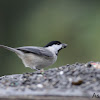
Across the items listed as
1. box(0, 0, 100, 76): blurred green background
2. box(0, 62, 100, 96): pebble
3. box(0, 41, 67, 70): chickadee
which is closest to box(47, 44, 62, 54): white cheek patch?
box(0, 41, 67, 70): chickadee

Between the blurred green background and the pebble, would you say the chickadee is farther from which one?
the blurred green background

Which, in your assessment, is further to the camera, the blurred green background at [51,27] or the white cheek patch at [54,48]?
the blurred green background at [51,27]

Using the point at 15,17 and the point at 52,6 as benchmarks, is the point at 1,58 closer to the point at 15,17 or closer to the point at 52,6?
the point at 15,17

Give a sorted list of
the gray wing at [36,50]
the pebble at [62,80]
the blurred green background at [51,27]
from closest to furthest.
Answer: the pebble at [62,80] → the gray wing at [36,50] → the blurred green background at [51,27]

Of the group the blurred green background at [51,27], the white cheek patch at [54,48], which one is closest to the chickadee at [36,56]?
the white cheek patch at [54,48]

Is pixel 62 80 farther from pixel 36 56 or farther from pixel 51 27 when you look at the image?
pixel 51 27

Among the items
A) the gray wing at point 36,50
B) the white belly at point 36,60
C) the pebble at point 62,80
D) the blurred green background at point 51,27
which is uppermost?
the blurred green background at point 51,27

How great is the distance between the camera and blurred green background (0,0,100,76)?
665cm

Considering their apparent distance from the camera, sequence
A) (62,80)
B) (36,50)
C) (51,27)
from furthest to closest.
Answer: (51,27)
(36,50)
(62,80)

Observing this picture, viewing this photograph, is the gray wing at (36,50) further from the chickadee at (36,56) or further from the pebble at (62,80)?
the pebble at (62,80)

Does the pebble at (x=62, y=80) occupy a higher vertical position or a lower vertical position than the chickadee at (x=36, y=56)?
lower

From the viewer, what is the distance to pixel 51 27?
736 cm

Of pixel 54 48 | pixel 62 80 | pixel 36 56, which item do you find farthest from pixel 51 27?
pixel 62 80

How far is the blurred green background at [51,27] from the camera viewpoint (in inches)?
262
